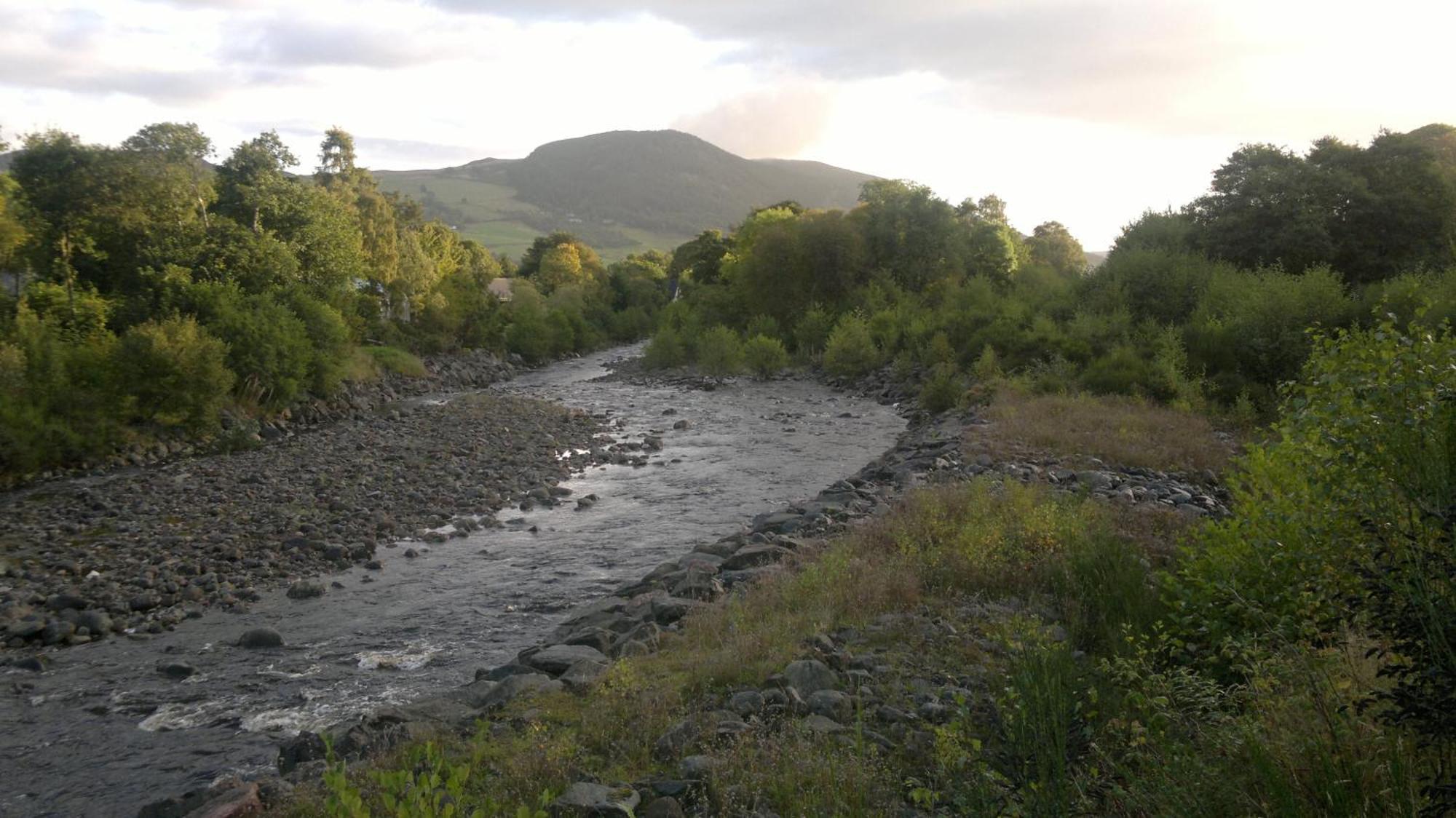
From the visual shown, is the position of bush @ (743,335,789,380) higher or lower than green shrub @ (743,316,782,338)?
lower

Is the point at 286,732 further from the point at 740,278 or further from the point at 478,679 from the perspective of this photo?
the point at 740,278

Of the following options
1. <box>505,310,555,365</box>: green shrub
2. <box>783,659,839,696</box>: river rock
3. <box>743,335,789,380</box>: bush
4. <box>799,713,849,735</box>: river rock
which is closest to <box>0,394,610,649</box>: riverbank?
<box>783,659,839,696</box>: river rock

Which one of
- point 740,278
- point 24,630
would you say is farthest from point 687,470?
point 740,278

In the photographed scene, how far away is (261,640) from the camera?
1079cm

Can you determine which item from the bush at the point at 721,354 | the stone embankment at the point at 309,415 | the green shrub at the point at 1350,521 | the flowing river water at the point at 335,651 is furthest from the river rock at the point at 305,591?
the bush at the point at 721,354

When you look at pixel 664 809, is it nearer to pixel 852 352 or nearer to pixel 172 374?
pixel 172 374

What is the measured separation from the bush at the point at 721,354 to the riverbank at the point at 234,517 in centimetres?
1766

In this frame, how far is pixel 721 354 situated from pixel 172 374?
25.3 metres

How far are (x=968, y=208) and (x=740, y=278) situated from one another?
568 inches

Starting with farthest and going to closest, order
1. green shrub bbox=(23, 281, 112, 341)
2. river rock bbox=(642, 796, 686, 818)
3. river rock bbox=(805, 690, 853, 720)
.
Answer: green shrub bbox=(23, 281, 112, 341) < river rock bbox=(805, 690, 853, 720) < river rock bbox=(642, 796, 686, 818)

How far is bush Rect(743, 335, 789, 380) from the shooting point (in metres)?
44.4

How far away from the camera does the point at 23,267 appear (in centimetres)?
2680

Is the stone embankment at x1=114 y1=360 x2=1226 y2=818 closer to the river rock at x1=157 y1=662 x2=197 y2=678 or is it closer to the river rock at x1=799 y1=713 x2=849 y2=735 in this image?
the river rock at x1=799 y1=713 x2=849 y2=735

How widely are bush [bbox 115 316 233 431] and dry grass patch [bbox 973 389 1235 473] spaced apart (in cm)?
2179
